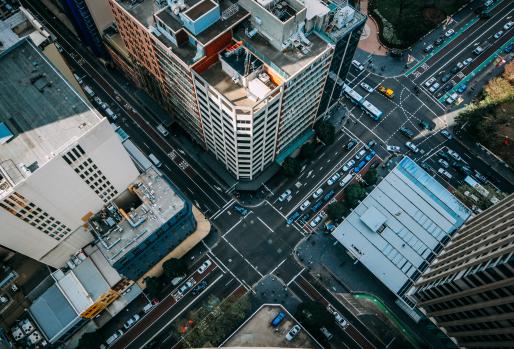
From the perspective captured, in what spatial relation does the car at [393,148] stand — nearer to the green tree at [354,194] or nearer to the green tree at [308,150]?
the green tree at [354,194]

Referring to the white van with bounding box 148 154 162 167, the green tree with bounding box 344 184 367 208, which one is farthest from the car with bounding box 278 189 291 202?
the white van with bounding box 148 154 162 167

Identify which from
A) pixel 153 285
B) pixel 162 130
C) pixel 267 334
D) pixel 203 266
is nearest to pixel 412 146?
pixel 267 334

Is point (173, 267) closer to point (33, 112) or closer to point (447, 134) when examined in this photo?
point (33, 112)

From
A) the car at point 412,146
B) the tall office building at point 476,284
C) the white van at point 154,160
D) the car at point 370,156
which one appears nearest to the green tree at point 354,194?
the car at point 370,156

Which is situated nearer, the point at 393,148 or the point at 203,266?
the point at 203,266

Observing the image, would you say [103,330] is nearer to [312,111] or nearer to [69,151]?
[69,151]

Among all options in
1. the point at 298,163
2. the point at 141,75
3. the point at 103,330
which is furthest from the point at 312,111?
the point at 103,330

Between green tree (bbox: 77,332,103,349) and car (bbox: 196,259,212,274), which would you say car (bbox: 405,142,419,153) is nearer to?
car (bbox: 196,259,212,274)
